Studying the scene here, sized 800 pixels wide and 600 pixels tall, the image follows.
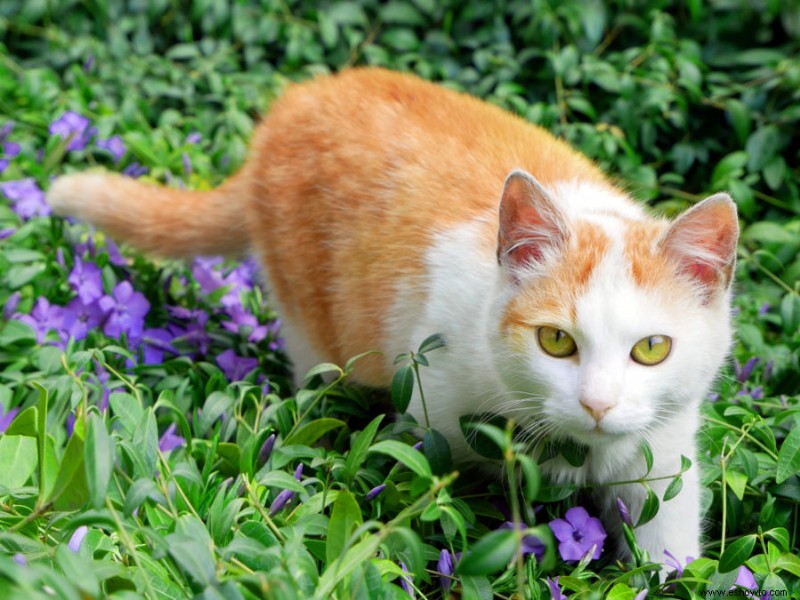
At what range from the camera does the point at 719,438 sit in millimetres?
2887

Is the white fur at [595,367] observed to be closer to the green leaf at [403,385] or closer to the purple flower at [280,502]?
the green leaf at [403,385]

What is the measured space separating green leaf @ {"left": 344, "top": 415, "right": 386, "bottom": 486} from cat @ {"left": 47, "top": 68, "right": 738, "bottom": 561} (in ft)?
0.84

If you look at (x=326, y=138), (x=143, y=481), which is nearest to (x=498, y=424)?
(x=143, y=481)

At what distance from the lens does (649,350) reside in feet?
7.33

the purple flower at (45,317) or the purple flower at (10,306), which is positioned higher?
the purple flower at (10,306)

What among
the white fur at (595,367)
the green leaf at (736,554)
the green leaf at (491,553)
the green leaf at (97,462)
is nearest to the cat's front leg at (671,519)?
the white fur at (595,367)

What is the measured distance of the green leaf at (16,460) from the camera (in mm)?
2279

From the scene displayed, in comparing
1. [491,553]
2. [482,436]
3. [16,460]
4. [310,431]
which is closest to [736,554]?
[482,436]

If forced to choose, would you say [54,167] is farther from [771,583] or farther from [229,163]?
[771,583]

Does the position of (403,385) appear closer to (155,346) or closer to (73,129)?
(155,346)

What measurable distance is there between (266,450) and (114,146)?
2443mm

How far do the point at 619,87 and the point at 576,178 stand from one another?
6.03ft

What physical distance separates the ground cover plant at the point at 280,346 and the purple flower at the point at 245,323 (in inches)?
0.9

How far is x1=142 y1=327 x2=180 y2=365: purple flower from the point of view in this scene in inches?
137
